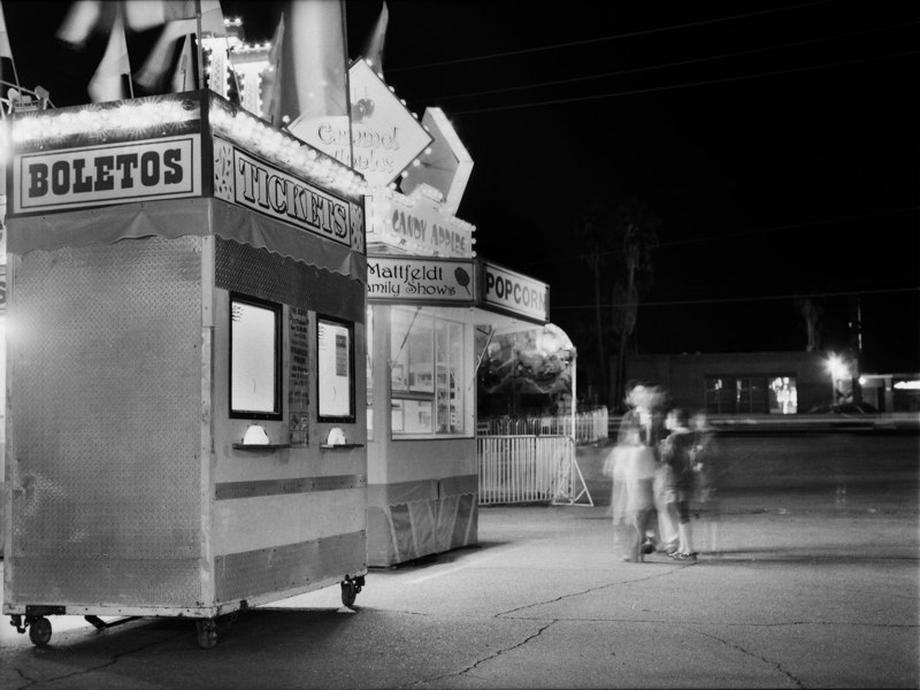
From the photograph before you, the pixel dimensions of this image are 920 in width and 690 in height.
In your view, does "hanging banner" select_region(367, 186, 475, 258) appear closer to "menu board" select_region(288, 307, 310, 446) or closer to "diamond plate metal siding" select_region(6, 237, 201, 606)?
"menu board" select_region(288, 307, 310, 446)

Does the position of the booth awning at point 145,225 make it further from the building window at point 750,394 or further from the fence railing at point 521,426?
the building window at point 750,394

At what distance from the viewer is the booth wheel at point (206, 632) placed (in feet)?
25.7

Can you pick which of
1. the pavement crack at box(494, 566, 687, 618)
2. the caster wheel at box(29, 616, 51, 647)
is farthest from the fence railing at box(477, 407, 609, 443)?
the caster wheel at box(29, 616, 51, 647)

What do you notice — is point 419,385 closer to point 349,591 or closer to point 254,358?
point 349,591

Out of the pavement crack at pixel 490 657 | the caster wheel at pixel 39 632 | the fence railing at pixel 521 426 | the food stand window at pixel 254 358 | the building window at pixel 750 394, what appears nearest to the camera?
the pavement crack at pixel 490 657

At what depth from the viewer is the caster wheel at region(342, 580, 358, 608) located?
945 centimetres

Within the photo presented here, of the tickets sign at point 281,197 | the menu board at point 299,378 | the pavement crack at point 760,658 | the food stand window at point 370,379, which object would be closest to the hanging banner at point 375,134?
the food stand window at point 370,379

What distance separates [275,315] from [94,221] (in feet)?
4.85

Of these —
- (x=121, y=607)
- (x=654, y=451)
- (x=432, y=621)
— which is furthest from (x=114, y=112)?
(x=654, y=451)

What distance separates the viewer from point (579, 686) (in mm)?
6652

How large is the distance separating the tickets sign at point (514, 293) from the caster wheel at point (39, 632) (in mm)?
6087

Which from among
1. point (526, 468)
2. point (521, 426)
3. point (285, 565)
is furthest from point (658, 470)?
point (521, 426)

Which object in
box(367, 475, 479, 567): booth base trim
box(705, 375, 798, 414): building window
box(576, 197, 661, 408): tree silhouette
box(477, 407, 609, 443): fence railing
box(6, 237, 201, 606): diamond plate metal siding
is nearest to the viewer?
box(6, 237, 201, 606): diamond plate metal siding

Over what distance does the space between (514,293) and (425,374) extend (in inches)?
55.9
